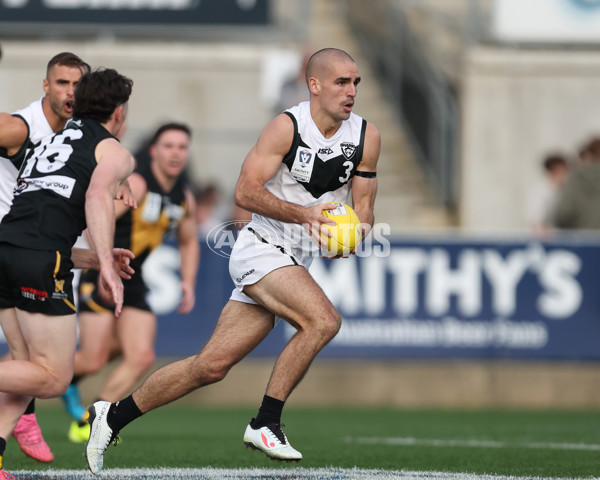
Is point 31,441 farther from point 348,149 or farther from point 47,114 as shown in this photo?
point 348,149

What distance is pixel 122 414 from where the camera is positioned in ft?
25.4

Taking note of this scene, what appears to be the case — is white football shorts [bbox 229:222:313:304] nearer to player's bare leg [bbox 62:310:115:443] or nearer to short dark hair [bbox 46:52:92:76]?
short dark hair [bbox 46:52:92:76]

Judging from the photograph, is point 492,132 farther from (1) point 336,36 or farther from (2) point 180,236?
(2) point 180,236

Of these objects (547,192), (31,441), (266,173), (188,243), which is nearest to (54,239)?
(266,173)

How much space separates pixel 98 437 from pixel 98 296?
3.45 metres

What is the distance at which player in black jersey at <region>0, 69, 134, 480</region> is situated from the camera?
7.12 metres

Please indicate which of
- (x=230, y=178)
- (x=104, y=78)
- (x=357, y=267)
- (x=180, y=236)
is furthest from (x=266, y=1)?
(x=104, y=78)

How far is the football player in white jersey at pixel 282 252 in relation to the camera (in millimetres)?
7551

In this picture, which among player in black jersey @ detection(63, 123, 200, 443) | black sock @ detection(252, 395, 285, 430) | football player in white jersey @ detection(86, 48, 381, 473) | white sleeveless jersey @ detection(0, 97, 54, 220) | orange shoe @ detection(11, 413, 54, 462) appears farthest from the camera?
player in black jersey @ detection(63, 123, 200, 443)

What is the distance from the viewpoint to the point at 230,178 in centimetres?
1758

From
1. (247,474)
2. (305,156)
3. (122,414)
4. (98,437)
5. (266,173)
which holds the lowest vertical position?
(247,474)

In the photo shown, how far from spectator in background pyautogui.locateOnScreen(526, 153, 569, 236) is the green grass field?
266 cm

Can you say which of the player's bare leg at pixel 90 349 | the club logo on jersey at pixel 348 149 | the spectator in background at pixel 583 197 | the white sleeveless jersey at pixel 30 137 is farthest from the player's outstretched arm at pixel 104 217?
the spectator in background at pixel 583 197

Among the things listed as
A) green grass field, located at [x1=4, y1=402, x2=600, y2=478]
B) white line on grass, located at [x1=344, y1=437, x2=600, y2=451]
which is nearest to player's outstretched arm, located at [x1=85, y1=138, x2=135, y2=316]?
green grass field, located at [x1=4, y1=402, x2=600, y2=478]
